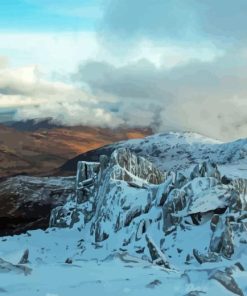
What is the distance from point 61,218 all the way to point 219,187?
5708 cm

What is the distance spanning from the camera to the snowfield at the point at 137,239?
27062mm

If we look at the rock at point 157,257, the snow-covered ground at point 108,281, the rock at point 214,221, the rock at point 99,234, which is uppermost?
the snow-covered ground at point 108,281

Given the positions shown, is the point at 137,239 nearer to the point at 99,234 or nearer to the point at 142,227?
the point at 142,227

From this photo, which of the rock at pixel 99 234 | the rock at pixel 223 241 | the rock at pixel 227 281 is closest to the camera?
the rock at pixel 227 281

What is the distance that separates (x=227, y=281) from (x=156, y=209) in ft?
239

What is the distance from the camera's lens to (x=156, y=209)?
10000cm

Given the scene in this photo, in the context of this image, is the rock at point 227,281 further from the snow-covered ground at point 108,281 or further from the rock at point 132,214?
the rock at point 132,214

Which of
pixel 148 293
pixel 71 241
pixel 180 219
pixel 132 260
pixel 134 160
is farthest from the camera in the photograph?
pixel 134 160

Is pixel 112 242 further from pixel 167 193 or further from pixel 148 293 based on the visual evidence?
pixel 148 293

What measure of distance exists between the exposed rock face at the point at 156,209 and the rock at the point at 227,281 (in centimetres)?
3043

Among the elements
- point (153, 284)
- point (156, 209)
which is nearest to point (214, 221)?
point (156, 209)

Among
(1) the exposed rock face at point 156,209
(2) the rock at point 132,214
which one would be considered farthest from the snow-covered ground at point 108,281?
(2) the rock at point 132,214

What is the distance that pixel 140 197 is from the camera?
109188mm

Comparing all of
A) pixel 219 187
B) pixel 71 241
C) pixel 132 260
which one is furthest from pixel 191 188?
pixel 132 260
